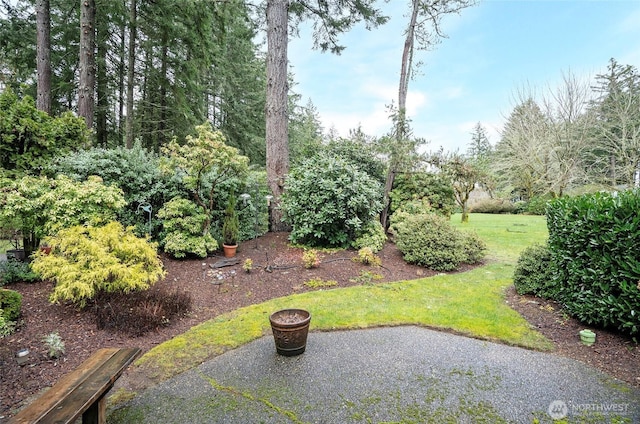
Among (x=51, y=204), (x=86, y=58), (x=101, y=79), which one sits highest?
(x=101, y=79)

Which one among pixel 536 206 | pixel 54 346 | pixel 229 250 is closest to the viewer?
pixel 54 346

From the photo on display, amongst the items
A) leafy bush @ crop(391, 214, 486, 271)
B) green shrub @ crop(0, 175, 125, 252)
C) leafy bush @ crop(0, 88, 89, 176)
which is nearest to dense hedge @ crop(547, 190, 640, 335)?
leafy bush @ crop(391, 214, 486, 271)

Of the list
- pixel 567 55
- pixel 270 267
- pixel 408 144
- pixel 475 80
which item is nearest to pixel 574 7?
pixel 475 80

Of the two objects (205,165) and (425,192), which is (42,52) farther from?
(425,192)

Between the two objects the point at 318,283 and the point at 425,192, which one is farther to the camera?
the point at 425,192

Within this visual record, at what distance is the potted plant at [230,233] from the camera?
21.0 feet

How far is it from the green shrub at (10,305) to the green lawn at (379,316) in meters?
1.65

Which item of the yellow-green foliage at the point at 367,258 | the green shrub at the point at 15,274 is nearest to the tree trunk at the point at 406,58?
the yellow-green foliage at the point at 367,258

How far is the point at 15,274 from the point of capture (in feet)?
14.8

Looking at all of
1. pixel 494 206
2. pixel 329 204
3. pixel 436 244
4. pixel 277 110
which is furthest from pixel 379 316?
pixel 494 206

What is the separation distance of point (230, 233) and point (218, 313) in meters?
2.48

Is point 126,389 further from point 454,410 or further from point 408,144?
point 408,144

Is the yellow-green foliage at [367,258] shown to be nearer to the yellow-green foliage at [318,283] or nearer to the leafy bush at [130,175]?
the yellow-green foliage at [318,283]

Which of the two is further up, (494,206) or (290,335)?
(494,206)
